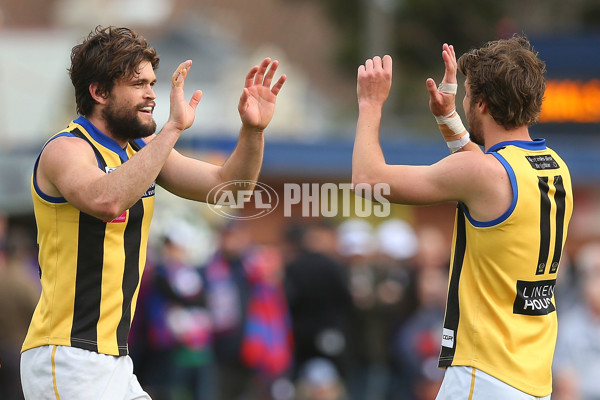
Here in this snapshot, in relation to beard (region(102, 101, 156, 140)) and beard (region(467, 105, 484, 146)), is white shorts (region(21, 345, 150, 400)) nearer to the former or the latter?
beard (region(102, 101, 156, 140))

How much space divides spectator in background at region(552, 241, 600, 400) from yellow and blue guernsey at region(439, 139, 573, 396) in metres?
4.10

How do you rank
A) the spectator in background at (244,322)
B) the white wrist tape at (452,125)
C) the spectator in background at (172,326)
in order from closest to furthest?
the white wrist tape at (452,125) < the spectator in background at (172,326) < the spectator in background at (244,322)

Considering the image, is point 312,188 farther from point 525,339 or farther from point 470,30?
point 470,30

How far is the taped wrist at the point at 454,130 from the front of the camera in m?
4.69

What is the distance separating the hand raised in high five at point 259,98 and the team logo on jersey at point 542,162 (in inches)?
52.3

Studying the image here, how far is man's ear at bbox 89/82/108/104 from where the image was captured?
14.9 ft

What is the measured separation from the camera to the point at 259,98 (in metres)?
4.93

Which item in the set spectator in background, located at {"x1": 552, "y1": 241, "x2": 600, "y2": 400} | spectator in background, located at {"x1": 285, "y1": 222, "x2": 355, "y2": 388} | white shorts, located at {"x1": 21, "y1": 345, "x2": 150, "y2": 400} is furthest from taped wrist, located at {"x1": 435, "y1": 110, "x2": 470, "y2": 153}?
spectator in background, located at {"x1": 285, "y1": 222, "x2": 355, "y2": 388}

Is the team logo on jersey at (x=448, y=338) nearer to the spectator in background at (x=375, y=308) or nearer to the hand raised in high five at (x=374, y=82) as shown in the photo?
the hand raised in high five at (x=374, y=82)

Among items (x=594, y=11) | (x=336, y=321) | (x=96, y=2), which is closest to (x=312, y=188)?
(x=336, y=321)

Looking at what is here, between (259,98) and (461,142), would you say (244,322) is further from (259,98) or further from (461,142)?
(461,142)

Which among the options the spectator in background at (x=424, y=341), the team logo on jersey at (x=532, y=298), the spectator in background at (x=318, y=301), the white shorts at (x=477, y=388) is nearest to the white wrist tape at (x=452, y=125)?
the team logo on jersey at (x=532, y=298)

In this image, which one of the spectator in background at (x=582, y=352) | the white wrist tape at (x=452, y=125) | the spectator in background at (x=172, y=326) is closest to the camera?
the white wrist tape at (x=452, y=125)

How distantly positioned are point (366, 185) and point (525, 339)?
1018 mm
